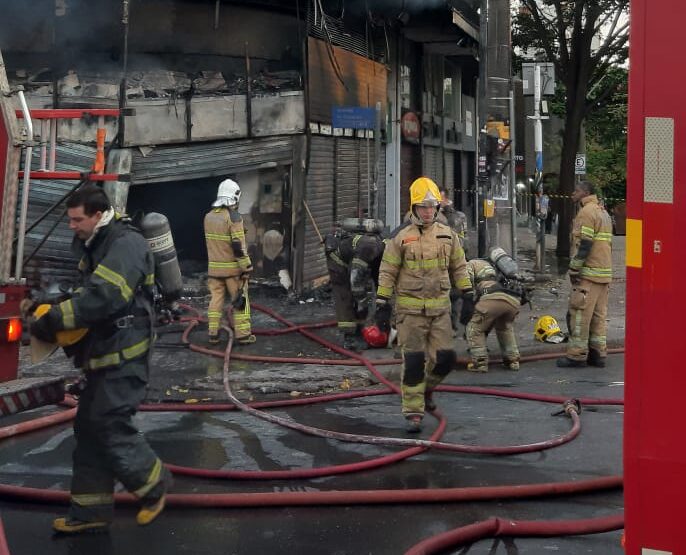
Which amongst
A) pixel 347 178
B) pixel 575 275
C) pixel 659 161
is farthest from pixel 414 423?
pixel 347 178

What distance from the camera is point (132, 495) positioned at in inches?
193

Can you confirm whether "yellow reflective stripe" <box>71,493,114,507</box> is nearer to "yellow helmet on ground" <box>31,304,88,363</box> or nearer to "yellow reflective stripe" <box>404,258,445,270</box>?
"yellow helmet on ground" <box>31,304,88,363</box>

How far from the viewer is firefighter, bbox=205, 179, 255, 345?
960 centimetres

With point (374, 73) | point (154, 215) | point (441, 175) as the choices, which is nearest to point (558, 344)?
point (154, 215)

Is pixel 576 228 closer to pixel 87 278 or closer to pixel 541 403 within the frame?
pixel 541 403

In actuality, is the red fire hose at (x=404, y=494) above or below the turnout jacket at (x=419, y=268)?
below

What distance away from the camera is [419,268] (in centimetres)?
676

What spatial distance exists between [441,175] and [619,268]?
6889mm

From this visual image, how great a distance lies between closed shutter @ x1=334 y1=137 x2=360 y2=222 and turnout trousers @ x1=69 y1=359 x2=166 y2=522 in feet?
34.9

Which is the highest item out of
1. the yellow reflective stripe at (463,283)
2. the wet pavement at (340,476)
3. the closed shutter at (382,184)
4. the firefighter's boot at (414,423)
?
the closed shutter at (382,184)

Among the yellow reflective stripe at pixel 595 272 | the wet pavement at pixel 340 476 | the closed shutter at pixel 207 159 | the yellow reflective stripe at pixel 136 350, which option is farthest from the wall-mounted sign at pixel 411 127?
the yellow reflective stripe at pixel 136 350

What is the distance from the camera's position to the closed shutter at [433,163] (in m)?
22.1

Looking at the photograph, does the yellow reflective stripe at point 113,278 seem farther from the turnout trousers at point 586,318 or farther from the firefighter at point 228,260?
the turnout trousers at point 586,318

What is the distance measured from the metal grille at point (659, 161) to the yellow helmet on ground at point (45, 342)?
2.94 metres
